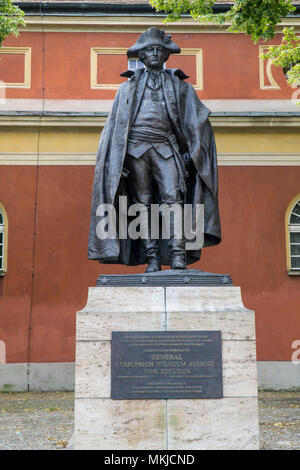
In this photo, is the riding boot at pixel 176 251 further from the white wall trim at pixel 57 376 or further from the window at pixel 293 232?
the window at pixel 293 232

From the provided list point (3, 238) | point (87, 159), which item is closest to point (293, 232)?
point (87, 159)

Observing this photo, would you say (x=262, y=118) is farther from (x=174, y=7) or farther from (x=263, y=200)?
(x=174, y=7)

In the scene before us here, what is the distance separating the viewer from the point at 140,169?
5.22 m

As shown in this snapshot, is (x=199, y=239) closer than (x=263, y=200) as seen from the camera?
Yes

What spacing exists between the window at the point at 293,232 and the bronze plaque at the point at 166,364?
27.0ft

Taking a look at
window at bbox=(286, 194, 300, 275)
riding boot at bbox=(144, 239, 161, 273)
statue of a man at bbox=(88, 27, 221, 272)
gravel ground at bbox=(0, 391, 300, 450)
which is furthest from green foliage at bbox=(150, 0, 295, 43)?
gravel ground at bbox=(0, 391, 300, 450)

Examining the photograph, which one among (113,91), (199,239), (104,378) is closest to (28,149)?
(113,91)

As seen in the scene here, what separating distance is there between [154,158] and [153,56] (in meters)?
1.05

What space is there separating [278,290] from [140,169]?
24.9 feet

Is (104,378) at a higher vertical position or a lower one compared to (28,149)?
lower

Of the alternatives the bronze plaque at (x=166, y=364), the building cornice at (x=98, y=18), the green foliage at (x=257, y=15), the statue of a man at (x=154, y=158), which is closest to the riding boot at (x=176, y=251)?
the statue of a man at (x=154, y=158)

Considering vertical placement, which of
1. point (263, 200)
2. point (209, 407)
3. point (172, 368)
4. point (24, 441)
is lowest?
point (24, 441)

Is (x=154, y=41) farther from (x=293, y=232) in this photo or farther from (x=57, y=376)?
(x=57, y=376)

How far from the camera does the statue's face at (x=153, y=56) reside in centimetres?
535
